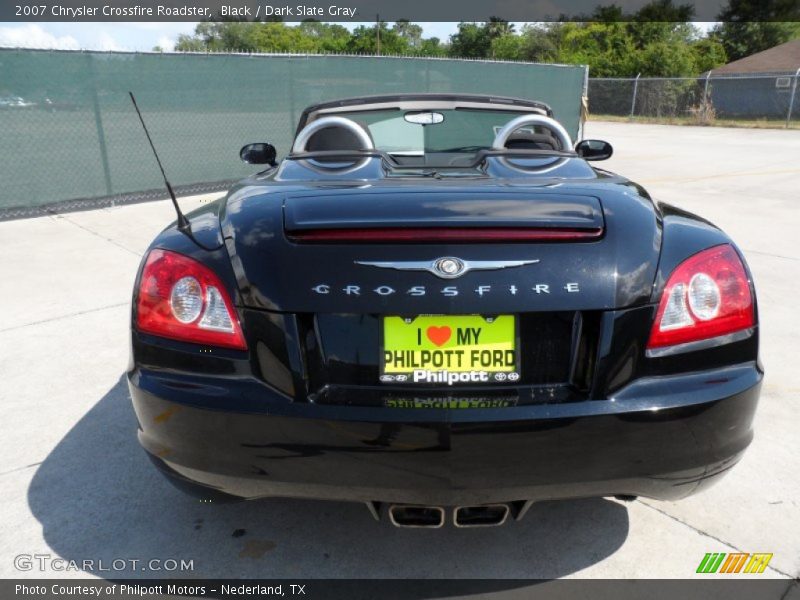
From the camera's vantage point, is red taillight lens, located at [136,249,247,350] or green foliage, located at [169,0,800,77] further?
green foliage, located at [169,0,800,77]

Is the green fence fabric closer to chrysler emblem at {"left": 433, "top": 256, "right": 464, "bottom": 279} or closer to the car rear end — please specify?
the car rear end

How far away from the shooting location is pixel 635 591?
6.65 ft

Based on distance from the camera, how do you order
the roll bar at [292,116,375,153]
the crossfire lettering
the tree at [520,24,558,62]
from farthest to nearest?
the tree at [520,24,558,62] → the roll bar at [292,116,375,153] → the crossfire lettering

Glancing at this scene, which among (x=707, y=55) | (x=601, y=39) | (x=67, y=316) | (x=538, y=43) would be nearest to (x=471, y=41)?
(x=538, y=43)

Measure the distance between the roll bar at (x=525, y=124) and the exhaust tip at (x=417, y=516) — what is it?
186 cm

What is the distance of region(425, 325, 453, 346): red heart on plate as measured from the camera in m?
1.71

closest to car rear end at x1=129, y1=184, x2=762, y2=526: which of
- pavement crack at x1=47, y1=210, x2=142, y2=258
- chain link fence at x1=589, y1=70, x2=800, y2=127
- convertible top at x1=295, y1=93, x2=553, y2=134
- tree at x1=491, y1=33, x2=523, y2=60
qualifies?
convertible top at x1=295, y1=93, x2=553, y2=134

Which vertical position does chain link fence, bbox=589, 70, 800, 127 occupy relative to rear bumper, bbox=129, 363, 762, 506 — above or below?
above

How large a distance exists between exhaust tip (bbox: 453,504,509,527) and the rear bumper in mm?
107

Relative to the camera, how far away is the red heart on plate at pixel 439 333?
1.71m

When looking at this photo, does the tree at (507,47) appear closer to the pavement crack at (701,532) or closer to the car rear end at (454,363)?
the pavement crack at (701,532)

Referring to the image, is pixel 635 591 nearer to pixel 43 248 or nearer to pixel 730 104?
pixel 43 248

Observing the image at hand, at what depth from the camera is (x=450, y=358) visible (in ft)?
5.68

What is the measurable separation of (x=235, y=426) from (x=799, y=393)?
298 centimetres
